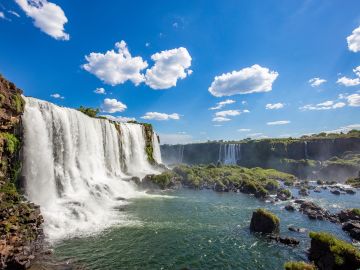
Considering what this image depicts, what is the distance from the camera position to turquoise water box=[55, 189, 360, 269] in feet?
70.1

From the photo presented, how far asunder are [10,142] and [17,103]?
5075 millimetres

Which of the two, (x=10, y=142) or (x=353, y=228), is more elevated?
(x=10, y=142)

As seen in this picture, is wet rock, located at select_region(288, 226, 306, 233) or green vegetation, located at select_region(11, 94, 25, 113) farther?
green vegetation, located at select_region(11, 94, 25, 113)

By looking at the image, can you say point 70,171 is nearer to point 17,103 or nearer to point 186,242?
point 17,103

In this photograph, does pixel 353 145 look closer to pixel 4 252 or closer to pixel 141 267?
pixel 141 267

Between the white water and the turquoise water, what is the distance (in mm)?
3447

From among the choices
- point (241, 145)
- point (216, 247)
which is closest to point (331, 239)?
point (216, 247)

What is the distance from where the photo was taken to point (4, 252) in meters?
19.2

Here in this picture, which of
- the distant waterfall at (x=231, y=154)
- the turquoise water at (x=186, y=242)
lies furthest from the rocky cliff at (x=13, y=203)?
the distant waterfall at (x=231, y=154)

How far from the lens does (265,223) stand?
92.8 feet

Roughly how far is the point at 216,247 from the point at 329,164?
74.5 m

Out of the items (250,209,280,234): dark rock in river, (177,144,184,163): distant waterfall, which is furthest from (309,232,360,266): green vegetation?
(177,144,184,163): distant waterfall

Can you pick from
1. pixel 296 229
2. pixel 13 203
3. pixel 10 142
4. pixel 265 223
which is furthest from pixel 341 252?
pixel 10 142

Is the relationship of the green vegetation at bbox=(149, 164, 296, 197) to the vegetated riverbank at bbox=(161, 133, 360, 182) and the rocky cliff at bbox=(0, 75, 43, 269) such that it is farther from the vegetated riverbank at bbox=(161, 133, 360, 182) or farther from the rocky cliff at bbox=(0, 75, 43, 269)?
the vegetated riverbank at bbox=(161, 133, 360, 182)
